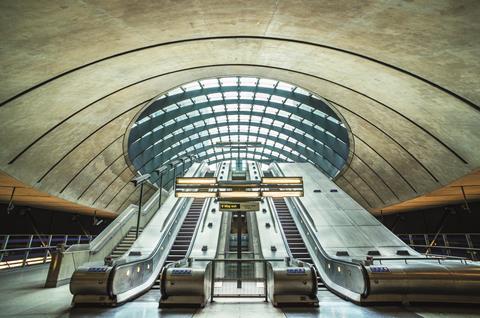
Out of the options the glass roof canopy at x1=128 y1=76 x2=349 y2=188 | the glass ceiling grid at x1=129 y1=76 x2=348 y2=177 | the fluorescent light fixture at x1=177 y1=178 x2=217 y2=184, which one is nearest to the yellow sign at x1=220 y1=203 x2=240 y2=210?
the fluorescent light fixture at x1=177 y1=178 x2=217 y2=184

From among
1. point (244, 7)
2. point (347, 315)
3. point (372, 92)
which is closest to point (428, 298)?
point (347, 315)

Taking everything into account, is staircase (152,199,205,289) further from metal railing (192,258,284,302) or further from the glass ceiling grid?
the glass ceiling grid

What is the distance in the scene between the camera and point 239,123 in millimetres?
30656

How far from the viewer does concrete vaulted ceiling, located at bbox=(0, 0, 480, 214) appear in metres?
5.23

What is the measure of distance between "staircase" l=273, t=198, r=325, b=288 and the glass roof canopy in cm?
553

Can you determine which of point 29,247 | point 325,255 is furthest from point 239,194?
point 29,247

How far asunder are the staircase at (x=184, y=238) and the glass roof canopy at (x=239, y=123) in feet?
14.4

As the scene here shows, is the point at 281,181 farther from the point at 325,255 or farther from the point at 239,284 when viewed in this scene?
the point at 239,284

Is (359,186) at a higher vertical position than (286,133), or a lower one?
lower

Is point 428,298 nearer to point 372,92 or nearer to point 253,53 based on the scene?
point 372,92

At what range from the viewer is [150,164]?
26.4 m

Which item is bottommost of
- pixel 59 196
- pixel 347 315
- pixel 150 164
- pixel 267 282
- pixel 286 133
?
pixel 347 315

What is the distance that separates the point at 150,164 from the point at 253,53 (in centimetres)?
2085

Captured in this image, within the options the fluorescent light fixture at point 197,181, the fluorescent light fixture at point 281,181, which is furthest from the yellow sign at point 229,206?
→ the fluorescent light fixture at point 281,181
